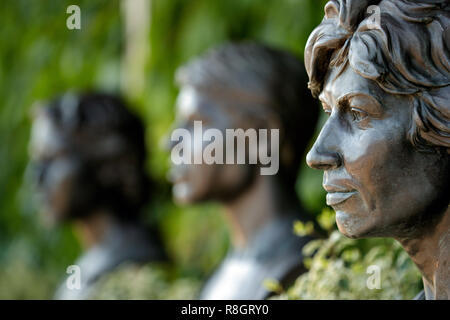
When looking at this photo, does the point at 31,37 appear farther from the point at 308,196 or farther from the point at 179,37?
the point at 308,196

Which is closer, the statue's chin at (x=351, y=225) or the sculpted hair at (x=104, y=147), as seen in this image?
the statue's chin at (x=351, y=225)

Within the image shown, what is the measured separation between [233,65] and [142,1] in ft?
8.48

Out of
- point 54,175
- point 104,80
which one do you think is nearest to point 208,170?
point 54,175

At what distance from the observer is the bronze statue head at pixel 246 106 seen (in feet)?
11.2

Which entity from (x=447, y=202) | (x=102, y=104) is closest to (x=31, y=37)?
(x=102, y=104)

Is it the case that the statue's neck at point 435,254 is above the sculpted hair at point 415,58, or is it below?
below

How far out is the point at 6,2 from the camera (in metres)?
7.67

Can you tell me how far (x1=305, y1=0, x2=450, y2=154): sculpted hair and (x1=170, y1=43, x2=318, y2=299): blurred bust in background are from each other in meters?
1.45

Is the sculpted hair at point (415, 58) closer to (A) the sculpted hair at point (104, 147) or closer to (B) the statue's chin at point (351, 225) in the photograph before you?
(B) the statue's chin at point (351, 225)

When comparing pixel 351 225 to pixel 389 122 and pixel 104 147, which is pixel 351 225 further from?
pixel 104 147

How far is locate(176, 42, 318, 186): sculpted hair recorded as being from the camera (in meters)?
3.40

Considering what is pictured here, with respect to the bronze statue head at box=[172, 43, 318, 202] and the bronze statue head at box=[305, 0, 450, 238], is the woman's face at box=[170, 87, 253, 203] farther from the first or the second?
the bronze statue head at box=[305, 0, 450, 238]

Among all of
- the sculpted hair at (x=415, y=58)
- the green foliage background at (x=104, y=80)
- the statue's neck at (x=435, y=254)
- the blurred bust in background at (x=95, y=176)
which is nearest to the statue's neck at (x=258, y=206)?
the green foliage background at (x=104, y=80)

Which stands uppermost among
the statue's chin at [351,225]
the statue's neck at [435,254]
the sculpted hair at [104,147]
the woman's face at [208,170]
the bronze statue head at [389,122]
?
the sculpted hair at [104,147]
